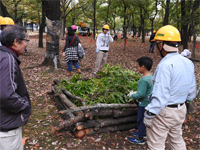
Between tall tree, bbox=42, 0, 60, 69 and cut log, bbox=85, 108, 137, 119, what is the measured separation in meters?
5.57

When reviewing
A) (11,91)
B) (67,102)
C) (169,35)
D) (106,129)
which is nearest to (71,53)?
(67,102)

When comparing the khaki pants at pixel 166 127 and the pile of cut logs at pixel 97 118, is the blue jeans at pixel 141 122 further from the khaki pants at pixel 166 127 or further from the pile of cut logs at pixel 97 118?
the khaki pants at pixel 166 127

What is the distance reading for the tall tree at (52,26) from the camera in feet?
27.6

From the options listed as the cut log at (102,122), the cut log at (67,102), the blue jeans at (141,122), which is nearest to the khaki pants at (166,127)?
the blue jeans at (141,122)

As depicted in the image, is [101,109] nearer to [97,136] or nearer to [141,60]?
[97,136]

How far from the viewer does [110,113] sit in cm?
425

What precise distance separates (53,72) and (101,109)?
5072 mm

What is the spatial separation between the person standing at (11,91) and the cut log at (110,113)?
1829 mm

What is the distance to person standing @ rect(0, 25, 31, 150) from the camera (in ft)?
6.50

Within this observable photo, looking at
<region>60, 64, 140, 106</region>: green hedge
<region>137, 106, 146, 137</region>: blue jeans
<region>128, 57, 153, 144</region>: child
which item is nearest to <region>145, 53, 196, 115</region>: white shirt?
<region>128, 57, 153, 144</region>: child

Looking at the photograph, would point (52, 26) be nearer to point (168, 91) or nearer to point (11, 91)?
point (11, 91)

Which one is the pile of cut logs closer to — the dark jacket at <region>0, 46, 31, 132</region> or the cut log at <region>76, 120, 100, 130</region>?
the cut log at <region>76, 120, 100, 130</region>

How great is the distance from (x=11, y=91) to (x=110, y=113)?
2.66 metres

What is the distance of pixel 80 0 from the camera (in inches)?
1153
